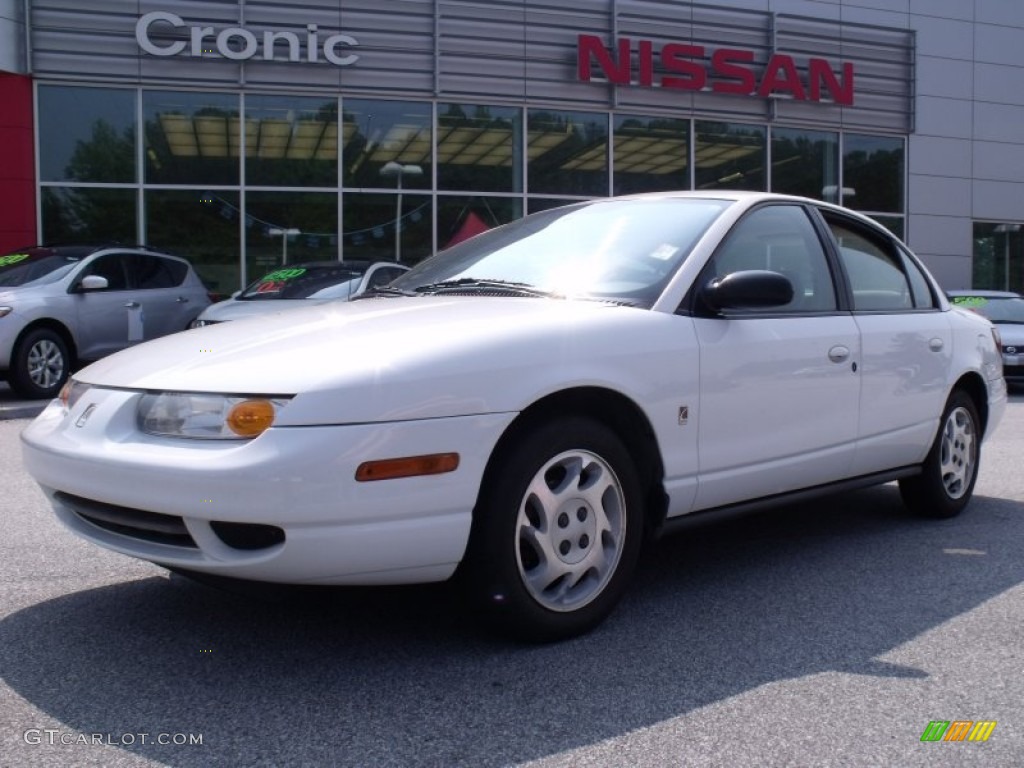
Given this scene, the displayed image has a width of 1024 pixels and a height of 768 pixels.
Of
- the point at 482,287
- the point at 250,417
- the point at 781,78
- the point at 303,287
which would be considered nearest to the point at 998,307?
the point at 781,78

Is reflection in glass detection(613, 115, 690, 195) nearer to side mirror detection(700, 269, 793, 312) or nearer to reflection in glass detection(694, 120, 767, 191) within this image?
reflection in glass detection(694, 120, 767, 191)

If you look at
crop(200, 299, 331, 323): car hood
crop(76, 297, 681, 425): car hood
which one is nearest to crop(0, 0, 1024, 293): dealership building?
crop(200, 299, 331, 323): car hood

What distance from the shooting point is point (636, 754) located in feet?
8.82

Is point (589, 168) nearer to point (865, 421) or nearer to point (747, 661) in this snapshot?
point (865, 421)

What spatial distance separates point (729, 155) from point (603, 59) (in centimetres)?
318

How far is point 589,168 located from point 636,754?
16.9m

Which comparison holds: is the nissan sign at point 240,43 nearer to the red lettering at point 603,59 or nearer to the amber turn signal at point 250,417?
the red lettering at point 603,59

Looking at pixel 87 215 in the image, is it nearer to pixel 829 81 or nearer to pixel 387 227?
pixel 387 227

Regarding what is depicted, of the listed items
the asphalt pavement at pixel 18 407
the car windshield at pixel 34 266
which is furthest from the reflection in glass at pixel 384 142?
the asphalt pavement at pixel 18 407

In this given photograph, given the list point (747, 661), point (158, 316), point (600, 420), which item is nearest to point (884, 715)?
point (747, 661)

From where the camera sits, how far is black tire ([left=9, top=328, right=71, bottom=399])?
35.2 ft

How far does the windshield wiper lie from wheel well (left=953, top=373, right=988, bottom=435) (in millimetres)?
2589

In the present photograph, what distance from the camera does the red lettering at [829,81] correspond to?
65.0 feet

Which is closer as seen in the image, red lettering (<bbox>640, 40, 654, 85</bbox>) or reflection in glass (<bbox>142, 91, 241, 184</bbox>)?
reflection in glass (<bbox>142, 91, 241, 184</bbox>)
